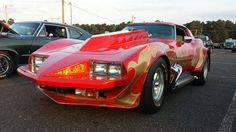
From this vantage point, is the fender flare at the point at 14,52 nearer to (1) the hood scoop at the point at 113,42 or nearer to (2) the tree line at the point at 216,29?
(1) the hood scoop at the point at 113,42

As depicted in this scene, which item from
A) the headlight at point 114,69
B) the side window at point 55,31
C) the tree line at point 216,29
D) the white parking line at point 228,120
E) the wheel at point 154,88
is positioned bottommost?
the white parking line at point 228,120

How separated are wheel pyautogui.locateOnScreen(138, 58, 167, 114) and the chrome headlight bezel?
18.3 inches

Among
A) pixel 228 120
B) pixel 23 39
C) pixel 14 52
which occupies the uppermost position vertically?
pixel 23 39

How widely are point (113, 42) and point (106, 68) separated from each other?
68cm

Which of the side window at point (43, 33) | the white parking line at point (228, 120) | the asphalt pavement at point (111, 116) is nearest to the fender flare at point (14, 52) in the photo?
the side window at point (43, 33)

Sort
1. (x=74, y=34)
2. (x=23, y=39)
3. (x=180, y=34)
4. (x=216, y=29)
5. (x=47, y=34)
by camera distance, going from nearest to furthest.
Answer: (x=180, y=34)
(x=23, y=39)
(x=47, y=34)
(x=74, y=34)
(x=216, y=29)

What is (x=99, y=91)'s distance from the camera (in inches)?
145

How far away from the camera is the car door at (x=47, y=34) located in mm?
7379

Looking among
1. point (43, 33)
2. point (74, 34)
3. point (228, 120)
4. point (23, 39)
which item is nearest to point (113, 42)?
point (228, 120)

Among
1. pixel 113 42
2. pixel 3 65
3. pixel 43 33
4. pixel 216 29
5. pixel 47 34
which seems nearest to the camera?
pixel 113 42

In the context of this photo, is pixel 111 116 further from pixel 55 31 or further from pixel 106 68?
pixel 55 31

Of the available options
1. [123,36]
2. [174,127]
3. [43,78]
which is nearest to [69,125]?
[43,78]

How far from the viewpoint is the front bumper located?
3477mm

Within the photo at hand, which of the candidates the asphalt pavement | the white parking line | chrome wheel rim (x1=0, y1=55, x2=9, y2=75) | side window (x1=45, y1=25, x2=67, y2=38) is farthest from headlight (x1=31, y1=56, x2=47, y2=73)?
side window (x1=45, y1=25, x2=67, y2=38)
